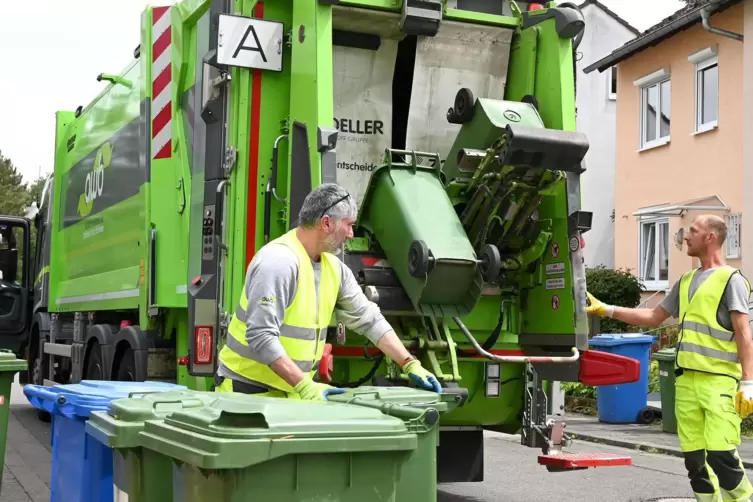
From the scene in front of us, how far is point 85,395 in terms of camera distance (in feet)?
13.3

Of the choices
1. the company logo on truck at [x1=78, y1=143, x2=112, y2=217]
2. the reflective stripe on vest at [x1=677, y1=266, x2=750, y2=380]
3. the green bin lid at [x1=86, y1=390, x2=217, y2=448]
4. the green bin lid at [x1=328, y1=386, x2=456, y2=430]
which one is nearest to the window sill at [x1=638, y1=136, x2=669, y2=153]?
the company logo on truck at [x1=78, y1=143, x2=112, y2=217]

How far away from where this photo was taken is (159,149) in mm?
6969

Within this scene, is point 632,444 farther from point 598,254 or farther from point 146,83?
point 598,254

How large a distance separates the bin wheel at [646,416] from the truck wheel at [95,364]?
5.61 m

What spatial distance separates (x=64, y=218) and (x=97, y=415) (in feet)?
23.5

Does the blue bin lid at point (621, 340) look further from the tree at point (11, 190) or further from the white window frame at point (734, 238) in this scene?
the tree at point (11, 190)

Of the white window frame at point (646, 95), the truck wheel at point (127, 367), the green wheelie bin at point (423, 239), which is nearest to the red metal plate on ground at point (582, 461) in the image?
the green wheelie bin at point (423, 239)

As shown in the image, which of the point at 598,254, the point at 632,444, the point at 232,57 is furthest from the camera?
the point at 598,254

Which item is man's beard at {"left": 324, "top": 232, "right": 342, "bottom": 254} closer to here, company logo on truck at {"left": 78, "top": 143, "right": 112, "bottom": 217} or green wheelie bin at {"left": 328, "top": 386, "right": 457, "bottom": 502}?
green wheelie bin at {"left": 328, "top": 386, "right": 457, "bottom": 502}

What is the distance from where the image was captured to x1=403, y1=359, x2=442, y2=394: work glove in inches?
154

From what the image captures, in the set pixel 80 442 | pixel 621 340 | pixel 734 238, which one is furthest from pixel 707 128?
pixel 80 442

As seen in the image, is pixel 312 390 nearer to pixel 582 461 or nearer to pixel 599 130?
pixel 582 461

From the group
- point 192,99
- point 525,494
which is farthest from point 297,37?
point 525,494

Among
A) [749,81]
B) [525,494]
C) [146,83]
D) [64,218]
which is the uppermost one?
[749,81]
